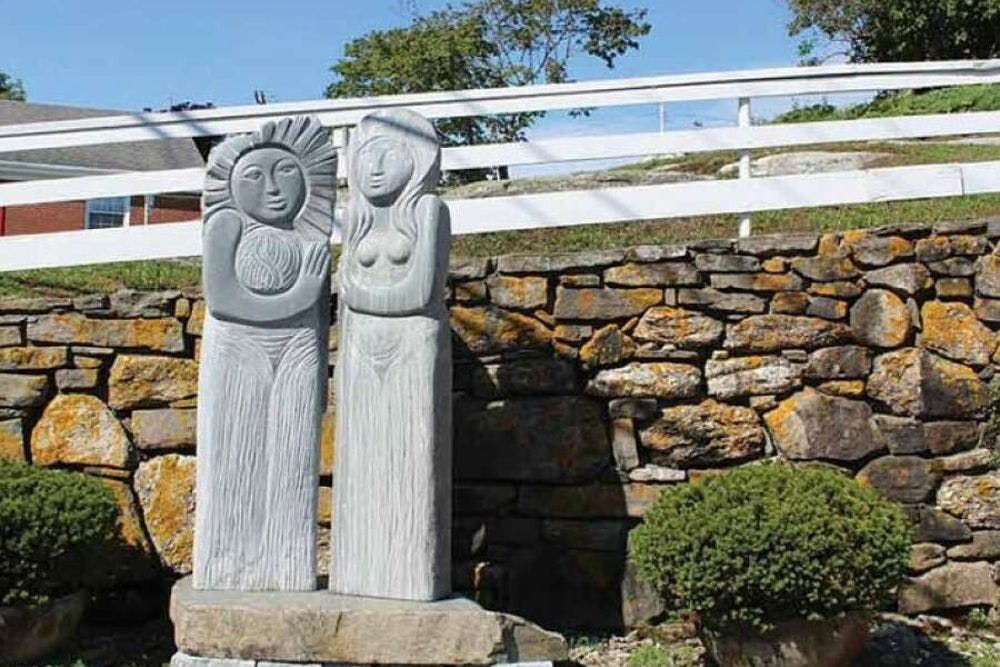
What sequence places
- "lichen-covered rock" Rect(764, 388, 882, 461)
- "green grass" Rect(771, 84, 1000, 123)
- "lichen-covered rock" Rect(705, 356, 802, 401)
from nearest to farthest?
1. "lichen-covered rock" Rect(764, 388, 882, 461)
2. "lichen-covered rock" Rect(705, 356, 802, 401)
3. "green grass" Rect(771, 84, 1000, 123)

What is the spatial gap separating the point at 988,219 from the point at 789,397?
4.58 feet

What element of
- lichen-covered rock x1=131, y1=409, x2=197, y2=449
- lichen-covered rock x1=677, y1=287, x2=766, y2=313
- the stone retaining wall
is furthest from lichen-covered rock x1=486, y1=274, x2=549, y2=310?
lichen-covered rock x1=131, y1=409, x2=197, y2=449

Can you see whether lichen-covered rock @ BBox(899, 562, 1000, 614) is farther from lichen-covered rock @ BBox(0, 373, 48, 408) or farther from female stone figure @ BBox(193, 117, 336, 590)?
lichen-covered rock @ BBox(0, 373, 48, 408)

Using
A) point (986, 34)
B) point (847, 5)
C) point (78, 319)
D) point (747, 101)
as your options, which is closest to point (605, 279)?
point (747, 101)

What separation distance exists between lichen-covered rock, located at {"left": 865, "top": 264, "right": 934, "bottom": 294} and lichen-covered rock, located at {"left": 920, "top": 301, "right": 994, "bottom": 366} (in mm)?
170

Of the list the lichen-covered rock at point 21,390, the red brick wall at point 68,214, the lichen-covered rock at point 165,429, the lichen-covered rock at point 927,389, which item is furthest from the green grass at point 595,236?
the red brick wall at point 68,214

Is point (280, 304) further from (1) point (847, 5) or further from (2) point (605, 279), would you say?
(1) point (847, 5)

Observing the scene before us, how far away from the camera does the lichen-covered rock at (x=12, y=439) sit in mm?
5309

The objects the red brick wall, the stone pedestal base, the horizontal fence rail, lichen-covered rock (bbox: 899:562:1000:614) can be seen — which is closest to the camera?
the stone pedestal base

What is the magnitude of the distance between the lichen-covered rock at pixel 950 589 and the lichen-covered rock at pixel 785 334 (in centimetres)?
122

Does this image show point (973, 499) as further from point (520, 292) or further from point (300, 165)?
point (300, 165)

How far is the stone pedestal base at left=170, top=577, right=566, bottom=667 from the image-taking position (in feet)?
12.4

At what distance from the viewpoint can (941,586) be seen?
197 inches

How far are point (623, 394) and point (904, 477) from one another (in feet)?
4.66
